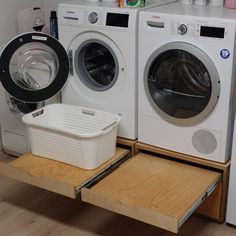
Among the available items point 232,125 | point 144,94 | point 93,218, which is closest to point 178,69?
point 144,94

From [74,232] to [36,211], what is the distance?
0.32 m

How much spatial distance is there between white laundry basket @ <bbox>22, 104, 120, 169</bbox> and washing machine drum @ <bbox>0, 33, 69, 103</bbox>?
4.9 inches

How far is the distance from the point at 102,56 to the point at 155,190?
100 cm

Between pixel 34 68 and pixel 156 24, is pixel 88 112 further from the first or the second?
pixel 156 24

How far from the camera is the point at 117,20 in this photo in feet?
8.33

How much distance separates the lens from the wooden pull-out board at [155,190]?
2.00 m

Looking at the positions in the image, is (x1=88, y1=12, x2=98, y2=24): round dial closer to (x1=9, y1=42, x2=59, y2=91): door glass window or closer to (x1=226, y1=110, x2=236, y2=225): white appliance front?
(x1=9, y1=42, x2=59, y2=91): door glass window

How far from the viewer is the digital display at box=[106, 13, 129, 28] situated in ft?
8.20

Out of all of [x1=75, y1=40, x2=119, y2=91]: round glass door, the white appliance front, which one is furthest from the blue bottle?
the white appliance front

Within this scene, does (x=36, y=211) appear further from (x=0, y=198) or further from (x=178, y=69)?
(x=178, y=69)

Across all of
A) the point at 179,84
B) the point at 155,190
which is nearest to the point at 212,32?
the point at 179,84

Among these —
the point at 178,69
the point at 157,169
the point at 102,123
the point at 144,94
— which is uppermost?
the point at 178,69

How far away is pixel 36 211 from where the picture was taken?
8.53 ft

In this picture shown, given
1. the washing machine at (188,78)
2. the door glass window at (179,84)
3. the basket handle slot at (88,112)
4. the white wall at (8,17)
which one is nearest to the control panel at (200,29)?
the washing machine at (188,78)
